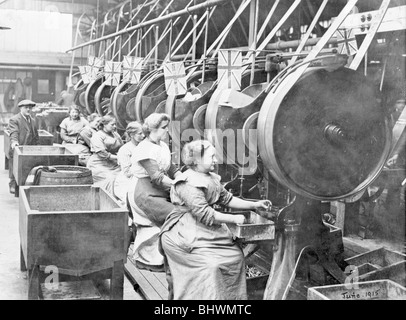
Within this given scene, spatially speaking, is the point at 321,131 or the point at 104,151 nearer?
the point at 321,131

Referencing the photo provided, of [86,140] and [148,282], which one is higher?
[86,140]

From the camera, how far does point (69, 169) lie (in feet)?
16.7

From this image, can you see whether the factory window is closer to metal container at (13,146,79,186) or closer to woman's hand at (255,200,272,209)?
metal container at (13,146,79,186)

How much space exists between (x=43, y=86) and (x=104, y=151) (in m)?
9.80

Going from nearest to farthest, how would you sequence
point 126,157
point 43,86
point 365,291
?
point 365,291 < point 126,157 < point 43,86

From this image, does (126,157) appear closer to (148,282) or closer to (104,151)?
(104,151)

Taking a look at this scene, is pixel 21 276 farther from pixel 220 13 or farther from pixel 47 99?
pixel 47 99

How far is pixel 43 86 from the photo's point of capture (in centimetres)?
1518

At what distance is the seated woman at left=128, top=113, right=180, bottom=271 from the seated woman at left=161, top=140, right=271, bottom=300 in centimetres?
79

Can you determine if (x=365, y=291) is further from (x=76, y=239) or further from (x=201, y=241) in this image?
(x=76, y=239)

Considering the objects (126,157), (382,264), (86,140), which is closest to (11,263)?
(126,157)

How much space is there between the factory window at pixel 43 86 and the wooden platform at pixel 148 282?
11669 mm

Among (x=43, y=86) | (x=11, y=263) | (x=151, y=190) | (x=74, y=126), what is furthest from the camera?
(x=43, y=86)

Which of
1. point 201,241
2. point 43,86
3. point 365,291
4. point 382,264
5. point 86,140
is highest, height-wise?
point 43,86
